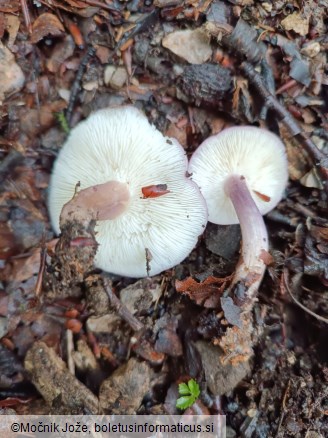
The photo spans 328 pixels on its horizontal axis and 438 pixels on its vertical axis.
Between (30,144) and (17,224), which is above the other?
(30,144)

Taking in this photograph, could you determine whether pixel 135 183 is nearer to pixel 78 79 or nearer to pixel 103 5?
pixel 78 79

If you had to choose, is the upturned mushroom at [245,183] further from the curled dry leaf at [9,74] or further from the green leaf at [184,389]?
the curled dry leaf at [9,74]

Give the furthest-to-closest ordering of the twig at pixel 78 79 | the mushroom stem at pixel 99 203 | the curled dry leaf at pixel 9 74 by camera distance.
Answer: the twig at pixel 78 79
the curled dry leaf at pixel 9 74
the mushroom stem at pixel 99 203

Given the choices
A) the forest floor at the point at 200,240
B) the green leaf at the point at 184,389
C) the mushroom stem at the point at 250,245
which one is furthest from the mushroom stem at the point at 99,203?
the green leaf at the point at 184,389

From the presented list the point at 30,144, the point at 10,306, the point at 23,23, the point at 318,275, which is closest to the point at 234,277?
the point at 318,275

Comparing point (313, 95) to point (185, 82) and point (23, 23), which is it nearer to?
point (185, 82)

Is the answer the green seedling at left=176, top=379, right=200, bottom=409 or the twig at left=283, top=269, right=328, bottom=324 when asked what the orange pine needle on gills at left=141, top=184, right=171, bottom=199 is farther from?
the green seedling at left=176, top=379, right=200, bottom=409
